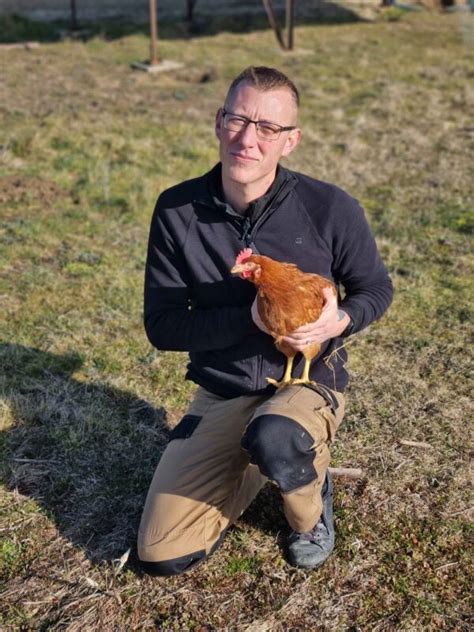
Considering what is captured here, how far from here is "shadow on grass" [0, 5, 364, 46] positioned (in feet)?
46.6

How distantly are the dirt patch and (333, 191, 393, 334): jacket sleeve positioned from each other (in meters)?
4.21

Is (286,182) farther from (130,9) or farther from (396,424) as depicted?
(130,9)

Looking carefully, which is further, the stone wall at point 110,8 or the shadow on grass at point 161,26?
the stone wall at point 110,8

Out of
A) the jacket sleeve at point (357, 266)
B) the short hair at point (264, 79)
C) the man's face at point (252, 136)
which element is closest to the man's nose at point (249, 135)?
the man's face at point (252, 136)

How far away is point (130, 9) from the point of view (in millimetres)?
17469

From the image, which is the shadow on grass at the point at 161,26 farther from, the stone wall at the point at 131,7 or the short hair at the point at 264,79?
the short hair at the point at 264,79

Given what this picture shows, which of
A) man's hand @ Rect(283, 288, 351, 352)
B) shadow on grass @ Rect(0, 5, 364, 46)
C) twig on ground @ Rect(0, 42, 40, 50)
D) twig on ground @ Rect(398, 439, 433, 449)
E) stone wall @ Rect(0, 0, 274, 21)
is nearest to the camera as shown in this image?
man's hand @ Rect(283, 288, 351, 352)

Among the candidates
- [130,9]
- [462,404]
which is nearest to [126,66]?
[130,9]

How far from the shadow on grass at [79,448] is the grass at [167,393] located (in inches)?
0.4

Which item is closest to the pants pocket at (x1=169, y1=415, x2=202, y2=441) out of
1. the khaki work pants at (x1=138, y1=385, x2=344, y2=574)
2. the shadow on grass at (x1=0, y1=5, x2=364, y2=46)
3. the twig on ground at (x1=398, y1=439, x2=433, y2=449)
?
the khaki work pants at (x1=138, y1=385, x2=344, y2=574)

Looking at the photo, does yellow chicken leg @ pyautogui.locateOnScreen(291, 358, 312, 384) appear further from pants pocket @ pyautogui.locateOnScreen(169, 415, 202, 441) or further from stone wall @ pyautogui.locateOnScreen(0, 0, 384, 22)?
stone wall @ pyautogui.locateOnScreen(0, 0, 384, 22)

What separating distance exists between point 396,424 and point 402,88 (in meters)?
8.32

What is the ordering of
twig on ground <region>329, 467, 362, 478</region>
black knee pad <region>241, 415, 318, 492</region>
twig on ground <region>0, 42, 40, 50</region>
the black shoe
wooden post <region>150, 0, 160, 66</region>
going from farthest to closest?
twig on ground <region>0, 42, 40, 50</region>, wooden post <region>150, 0, 160, 66</region>, twig on ground <region>329, 467, 362, 478</region>, the black shoe, black knee pad <region>241, 415, 318, 492</region>

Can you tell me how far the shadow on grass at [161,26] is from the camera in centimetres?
1421
